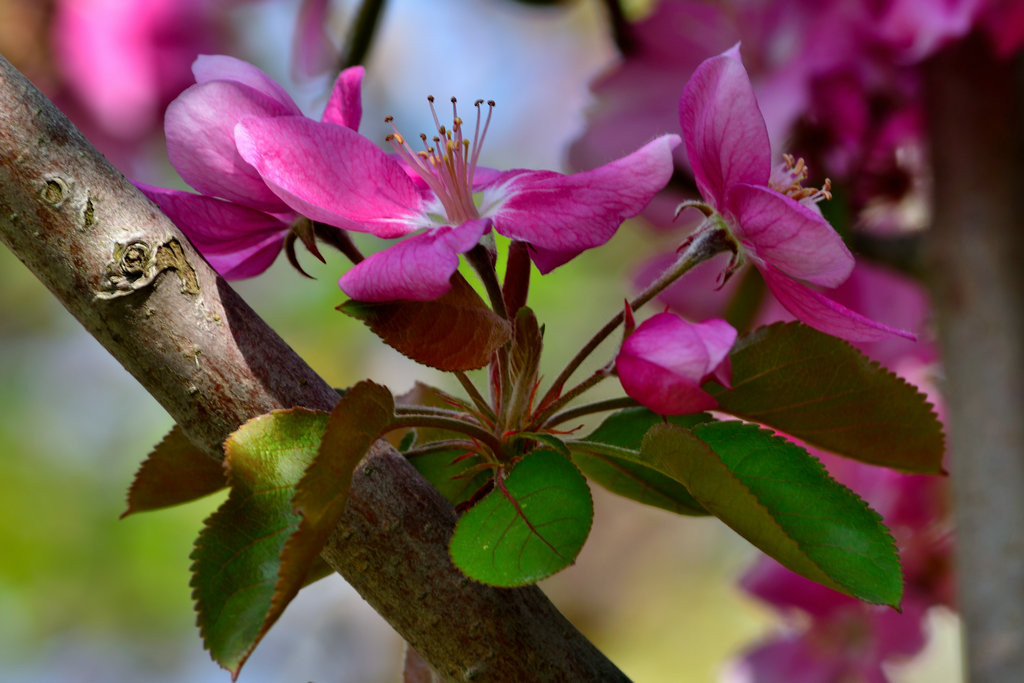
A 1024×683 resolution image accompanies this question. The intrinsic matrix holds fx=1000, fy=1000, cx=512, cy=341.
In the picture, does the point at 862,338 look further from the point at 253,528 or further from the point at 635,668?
the point at 635,668

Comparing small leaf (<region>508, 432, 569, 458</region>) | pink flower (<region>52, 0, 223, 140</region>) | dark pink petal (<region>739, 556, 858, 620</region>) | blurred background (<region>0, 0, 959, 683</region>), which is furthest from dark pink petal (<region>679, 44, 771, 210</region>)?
blurred background (<region>0, 0, 959, 683</region>)

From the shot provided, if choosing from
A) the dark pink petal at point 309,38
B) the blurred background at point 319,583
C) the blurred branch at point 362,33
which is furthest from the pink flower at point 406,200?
the blurred background at point 319,583

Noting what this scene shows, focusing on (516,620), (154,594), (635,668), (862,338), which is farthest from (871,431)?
(635,668)

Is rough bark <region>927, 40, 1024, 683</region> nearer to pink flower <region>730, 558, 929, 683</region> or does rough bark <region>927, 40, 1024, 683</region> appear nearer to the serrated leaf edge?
pink flower <region>730, 558, 929, 683</region>

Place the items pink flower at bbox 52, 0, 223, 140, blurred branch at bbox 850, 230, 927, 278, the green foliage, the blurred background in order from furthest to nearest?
the blurred background, pink flower at bbox 52, 0, 223, 140, blurred branch at bbox 850, 230, 927, 278, the green foliage

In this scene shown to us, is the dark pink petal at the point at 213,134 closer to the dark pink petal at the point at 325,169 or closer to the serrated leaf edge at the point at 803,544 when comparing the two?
the dark pink petal at the point at 325,169

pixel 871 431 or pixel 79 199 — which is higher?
pixel 79 199

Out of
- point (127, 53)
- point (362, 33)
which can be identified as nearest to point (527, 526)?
point (362, 33)
